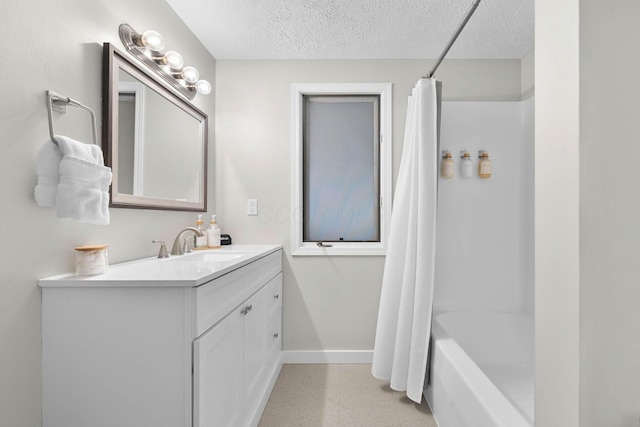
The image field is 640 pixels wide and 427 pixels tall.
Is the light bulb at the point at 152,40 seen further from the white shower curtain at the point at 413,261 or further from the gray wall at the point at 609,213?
the gray wall at the point at 609,213

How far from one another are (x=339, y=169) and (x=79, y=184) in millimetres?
1837

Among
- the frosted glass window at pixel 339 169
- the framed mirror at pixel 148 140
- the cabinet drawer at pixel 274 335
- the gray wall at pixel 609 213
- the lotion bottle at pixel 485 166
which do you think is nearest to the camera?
the gray wall at pixel 609 213

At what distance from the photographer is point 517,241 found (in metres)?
2.32

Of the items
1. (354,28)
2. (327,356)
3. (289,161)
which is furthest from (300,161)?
(327,356)

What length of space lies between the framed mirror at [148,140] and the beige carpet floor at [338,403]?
4.30 feet

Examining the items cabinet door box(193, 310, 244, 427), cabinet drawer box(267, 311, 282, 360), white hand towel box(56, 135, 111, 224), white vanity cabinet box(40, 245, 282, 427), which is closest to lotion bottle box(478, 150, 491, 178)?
cabinet drawer box(267, 311, 282, 360)

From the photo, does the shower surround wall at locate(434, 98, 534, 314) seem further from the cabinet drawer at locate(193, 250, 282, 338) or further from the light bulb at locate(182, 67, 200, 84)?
the light bulb at locate(182, 67, 200, 84)

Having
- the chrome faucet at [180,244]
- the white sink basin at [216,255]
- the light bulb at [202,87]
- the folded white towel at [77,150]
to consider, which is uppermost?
the light bulb at [202,87]

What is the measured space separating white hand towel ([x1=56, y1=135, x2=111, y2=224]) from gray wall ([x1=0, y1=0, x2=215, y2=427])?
0.11 meters

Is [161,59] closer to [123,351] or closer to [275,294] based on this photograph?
[123,351]

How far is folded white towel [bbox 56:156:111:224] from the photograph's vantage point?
1.02 meters

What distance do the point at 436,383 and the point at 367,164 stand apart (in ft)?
5.19

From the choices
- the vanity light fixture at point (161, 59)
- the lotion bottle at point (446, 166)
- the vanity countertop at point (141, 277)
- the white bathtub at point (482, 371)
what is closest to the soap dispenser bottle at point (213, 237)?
the vanity countertop at point (141, 277)

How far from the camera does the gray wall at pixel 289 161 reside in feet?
8.02
